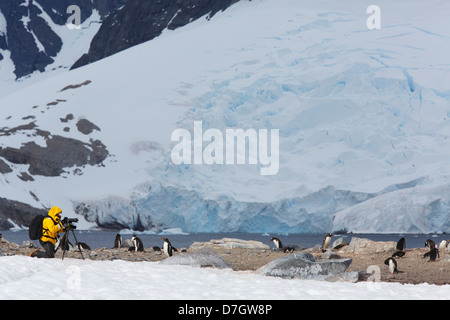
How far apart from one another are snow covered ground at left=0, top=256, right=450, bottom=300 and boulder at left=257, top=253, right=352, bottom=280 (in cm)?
39

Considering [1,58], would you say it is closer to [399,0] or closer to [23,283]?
[399,0]

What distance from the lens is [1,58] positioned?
500 ft

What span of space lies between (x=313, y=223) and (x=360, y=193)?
12.4 ft

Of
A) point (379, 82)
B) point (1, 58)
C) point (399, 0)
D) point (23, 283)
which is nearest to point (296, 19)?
point (399, 0)

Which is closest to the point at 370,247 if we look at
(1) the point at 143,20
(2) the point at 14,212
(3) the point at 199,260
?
(3) the point at 199,260

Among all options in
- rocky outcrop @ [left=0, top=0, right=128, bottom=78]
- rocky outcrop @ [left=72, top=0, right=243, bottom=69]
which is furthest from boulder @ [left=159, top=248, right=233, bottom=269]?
rocky outcrop @ [left=0, top=0, right=128, bottom=78]

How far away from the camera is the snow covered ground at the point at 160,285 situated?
8.41 metres

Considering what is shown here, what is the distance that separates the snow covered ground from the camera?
841 cm

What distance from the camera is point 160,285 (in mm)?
9289

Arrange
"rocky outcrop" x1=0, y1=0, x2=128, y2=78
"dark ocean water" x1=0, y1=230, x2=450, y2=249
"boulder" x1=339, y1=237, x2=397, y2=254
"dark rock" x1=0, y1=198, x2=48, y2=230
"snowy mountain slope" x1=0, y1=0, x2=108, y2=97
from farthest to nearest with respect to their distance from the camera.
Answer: "rocky outcrop" x1=0, y1=0, x2=128, y2=78
"snowy mountain slope" x1=0, y1=0, x2=108, y2=97
"dark rock" x1=0, y1=198, x2=48, y2=230
"dark ocean water" x1=0, y1=230, x2=450, y2=249
"boulder" x1=339, y1=237, x2=397, y2=254

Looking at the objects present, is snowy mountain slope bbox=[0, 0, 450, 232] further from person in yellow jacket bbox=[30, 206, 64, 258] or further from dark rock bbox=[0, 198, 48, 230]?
person in yellow jacket bbox=[30, 206, 64, 258]

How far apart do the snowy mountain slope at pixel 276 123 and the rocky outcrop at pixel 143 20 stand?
28.9 metres

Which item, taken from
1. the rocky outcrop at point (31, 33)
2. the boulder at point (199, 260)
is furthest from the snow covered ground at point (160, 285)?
the rocky outcrop at point (31, 33)

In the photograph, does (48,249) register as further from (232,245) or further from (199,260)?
(232,245)
